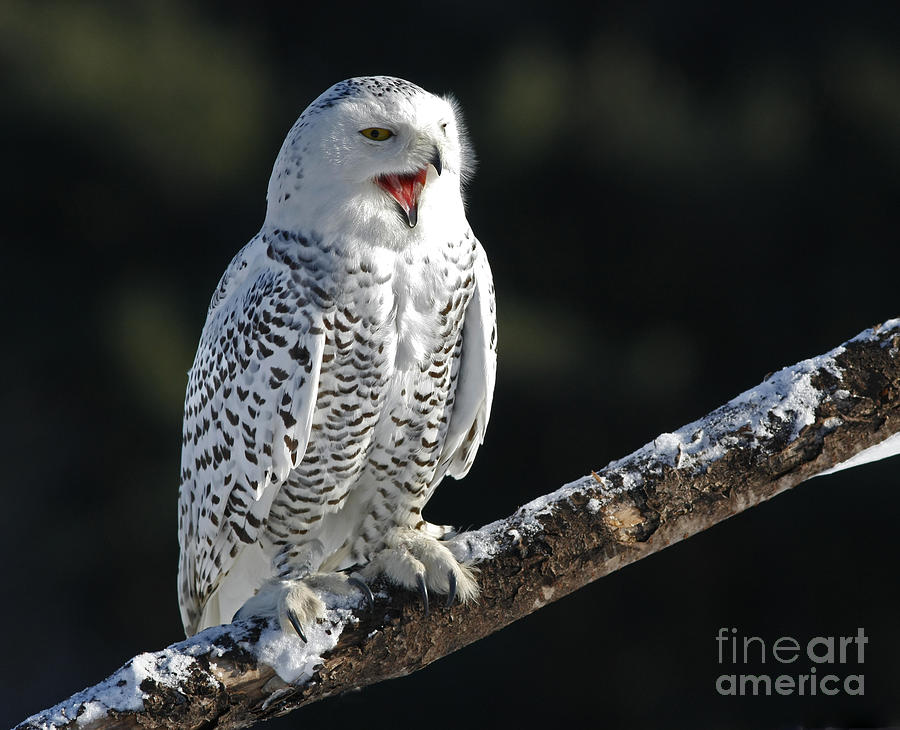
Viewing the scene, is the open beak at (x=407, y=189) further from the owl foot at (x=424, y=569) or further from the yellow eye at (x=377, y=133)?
the owl foot at (x=424, y=569)

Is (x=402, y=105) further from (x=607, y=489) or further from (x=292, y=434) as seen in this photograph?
(x=607, y=489)

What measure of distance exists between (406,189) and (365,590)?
23.9 inches

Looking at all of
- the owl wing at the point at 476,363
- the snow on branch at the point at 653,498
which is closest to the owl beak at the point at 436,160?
the owl wing at the point at 476,363

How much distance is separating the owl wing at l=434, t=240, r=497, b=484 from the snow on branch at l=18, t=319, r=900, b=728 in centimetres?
22

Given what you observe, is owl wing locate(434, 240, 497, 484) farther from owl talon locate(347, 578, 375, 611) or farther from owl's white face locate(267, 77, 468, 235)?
owl talon locate(347, 578, 375, 611)

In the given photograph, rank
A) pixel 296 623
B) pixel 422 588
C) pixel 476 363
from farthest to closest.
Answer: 1. pixel 476 363
2. pixel 422 588
3. pixel 296 623

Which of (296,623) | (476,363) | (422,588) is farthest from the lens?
(476,363)

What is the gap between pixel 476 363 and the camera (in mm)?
1613

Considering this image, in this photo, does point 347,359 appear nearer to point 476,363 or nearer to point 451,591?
point 476,363

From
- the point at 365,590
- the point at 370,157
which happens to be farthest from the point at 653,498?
the point at 370,157

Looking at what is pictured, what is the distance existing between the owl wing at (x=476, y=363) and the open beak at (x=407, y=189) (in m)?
0.19

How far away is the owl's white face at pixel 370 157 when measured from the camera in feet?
4.53

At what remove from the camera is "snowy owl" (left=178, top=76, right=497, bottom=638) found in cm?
141

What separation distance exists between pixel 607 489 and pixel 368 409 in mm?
395
